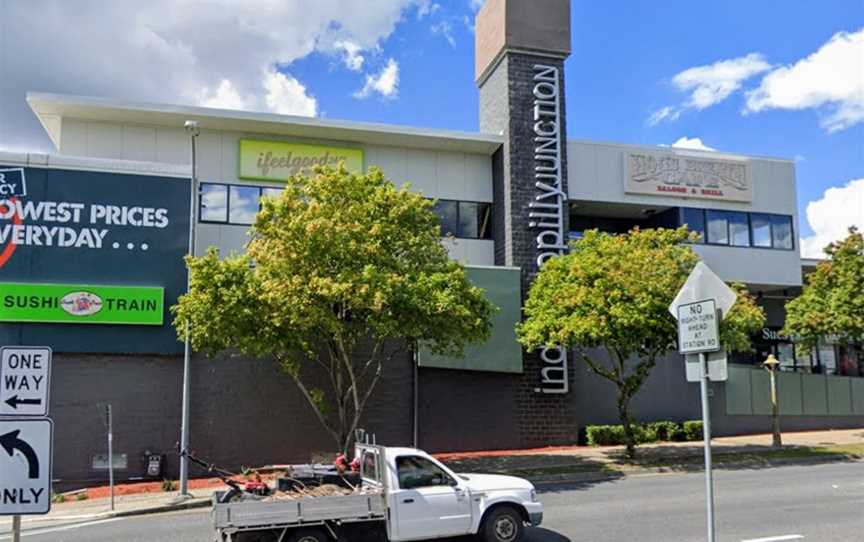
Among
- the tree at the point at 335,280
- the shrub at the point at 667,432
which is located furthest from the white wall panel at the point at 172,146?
the shrub at the point at 667,432

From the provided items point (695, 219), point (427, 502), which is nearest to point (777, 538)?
point (427, 502)

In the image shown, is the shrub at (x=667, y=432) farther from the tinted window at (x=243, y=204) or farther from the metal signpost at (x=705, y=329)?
the metal signpost at (x=705, y=329)

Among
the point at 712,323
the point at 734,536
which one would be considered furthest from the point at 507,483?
the point at 712,323

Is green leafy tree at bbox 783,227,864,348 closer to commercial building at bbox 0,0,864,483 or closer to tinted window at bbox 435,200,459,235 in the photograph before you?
commercial building at bbox 0,0,864,483

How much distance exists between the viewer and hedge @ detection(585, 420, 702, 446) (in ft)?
84.1

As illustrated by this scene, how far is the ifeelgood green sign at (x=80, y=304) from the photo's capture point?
2052 centimetres

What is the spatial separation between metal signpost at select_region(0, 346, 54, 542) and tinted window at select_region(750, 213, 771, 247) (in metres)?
28.2

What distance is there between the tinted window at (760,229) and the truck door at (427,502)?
22.5 meters

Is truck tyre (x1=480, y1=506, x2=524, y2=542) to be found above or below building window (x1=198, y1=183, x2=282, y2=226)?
below

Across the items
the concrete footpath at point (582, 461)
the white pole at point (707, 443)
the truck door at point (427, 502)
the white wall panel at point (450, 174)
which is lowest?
the concrete footpath at point (582, 461)

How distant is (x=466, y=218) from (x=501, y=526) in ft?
55.7

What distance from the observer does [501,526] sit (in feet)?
36.2

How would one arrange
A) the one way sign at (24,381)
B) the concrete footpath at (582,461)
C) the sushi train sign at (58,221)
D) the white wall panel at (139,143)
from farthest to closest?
the white wall panel at (139,143) < the sushi train sign at (58,221) < the concrete footpath at (582,461) < the one way sign at (24,381)

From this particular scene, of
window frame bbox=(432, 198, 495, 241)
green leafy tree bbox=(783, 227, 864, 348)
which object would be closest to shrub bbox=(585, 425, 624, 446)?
window frame bbox=(432, 198, 495, 241)
